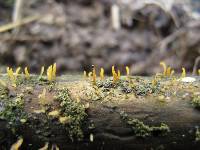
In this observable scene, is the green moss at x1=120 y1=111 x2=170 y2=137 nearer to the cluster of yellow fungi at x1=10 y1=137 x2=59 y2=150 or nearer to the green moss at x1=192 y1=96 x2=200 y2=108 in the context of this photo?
the green moss at x1=192 y1=96 x2=200 y2=108

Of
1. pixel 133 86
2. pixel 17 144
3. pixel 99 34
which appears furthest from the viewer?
pixel 99 34

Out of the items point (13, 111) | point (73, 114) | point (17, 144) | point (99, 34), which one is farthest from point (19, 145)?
point (99, 34)

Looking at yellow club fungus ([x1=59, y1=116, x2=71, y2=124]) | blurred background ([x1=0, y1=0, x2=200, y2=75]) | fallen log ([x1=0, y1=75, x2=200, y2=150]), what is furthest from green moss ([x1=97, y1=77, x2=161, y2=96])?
blurred background ([x1=0, y1=0, x2=200, y2=75])

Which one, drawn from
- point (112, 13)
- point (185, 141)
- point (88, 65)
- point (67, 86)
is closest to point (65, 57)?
point (88, 65)

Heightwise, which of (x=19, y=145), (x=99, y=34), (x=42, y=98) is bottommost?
(x=19, y=145)

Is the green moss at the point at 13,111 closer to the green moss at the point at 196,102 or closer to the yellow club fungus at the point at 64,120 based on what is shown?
the yellow club fungus at the point at 64,120

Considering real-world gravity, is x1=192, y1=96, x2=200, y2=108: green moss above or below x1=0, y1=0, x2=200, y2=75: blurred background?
below

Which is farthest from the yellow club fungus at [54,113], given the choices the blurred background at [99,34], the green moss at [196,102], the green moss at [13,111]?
the blurred background at [99,34]

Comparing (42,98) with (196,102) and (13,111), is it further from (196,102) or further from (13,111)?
(196,102)
